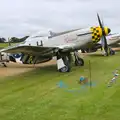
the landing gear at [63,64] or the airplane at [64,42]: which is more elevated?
the airplane at [64,42]

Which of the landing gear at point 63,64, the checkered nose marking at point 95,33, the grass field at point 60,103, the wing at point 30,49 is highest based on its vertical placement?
the checkered nose marking at point 95,33

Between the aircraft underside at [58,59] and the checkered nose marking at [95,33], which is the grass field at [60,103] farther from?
the checkered nose marking at [95,33]

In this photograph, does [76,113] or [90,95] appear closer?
[76,113]

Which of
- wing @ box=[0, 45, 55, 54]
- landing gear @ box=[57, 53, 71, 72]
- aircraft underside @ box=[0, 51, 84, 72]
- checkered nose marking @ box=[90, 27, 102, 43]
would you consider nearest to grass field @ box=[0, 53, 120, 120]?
wing @ box=[0, 45, 55, 54]

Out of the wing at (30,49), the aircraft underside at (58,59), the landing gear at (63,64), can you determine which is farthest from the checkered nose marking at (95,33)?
the wing at (30,49)

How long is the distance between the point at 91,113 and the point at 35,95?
7.80 feet

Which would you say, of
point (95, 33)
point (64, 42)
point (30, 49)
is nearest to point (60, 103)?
point (30, 49)

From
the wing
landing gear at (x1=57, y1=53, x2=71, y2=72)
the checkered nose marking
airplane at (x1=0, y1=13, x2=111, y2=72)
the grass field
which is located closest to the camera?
the grass field

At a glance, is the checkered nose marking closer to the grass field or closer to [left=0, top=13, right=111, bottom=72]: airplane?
[left=0, top=13, right=111, bottom=72]: airplane

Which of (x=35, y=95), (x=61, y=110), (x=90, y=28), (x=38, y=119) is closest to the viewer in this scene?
(x=38, y=119)

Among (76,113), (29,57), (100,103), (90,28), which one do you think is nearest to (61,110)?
(76,113)

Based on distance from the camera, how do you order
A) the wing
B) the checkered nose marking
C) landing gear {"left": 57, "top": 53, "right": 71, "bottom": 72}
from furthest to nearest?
the checkered nose marking < landing gear {"left": 57, "top": 53, "right": 71, "bottom": 72} < the wing

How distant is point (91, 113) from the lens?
209 inches

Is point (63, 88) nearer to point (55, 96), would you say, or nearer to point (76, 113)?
point (55, 96)
